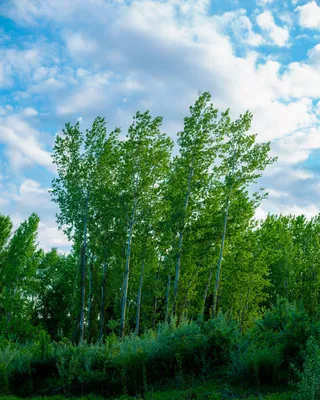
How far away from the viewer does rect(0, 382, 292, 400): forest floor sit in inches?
343

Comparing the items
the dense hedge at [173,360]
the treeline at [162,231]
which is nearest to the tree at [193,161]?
the treeline at [162,231]

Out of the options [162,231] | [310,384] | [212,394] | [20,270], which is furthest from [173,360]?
[20,270]

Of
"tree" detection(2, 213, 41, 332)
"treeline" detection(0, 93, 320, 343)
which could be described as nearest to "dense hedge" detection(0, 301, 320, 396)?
"treeline" detection(0, 93, 320, 343)

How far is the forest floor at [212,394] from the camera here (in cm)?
872

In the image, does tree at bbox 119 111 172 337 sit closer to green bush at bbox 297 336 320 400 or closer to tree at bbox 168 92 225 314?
tree at bbox 168 92 225 314

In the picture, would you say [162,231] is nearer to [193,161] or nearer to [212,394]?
[193,161]

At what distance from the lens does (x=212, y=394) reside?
8.74 metres

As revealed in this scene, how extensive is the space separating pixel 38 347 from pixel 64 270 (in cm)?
3469

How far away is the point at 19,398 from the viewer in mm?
10438

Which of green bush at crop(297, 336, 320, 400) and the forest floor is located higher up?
green bush at crop(297, 336, 320, 400)

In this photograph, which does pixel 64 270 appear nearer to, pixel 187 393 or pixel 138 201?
pixel 138 201

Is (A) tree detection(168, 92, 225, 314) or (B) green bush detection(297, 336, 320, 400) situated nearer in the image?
(B) green bush detection(297, 336, 320, 400)

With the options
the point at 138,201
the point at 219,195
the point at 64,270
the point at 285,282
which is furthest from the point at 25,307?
the point at 285,282

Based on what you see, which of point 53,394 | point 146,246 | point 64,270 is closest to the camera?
point 53,394
